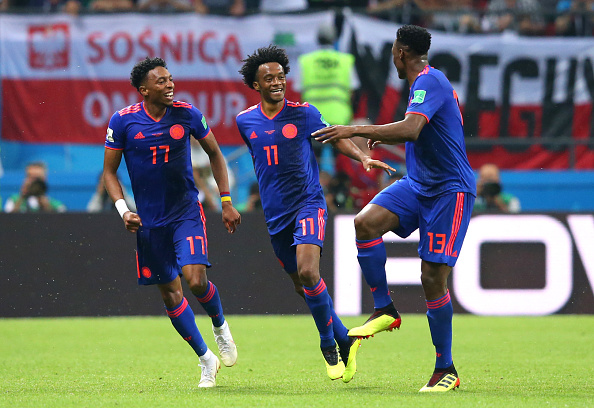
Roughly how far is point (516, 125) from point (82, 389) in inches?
376

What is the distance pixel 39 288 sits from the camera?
39.0ft

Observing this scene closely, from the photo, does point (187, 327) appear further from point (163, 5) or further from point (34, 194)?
point (163, 5)

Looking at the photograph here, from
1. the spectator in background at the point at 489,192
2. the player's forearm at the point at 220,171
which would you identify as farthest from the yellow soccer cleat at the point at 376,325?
the spectator in background at the point at 489,192

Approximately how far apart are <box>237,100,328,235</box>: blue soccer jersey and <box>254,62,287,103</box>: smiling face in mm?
144

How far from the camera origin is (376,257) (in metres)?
6.90

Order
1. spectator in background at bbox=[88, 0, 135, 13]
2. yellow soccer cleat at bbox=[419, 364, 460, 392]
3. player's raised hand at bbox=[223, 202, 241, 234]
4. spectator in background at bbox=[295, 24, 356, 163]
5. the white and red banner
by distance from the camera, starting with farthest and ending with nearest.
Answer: spectator in background at bbox=[88, 0, 135, 13], the white and red banner, spectator in background at bbox=[295, 24, 356, 163], player's raised hand at bbox=[223, 202, 241, 234], yellow soccer cleat at bbox=[419, 364, 460, 392]

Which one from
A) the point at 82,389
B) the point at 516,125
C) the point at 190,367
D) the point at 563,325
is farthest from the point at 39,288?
the point at 516,125

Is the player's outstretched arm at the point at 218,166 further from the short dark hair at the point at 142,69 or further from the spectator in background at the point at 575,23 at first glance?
the spectator in background at the point at 575,23

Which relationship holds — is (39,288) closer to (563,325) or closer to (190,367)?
(190,367)

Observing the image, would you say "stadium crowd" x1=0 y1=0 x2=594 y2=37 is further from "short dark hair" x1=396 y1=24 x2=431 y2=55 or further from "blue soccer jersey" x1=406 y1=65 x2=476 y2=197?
"blue soccer jersey" x1=406 y1=65 x2=476 y2=197

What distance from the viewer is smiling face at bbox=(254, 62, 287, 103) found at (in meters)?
7.20

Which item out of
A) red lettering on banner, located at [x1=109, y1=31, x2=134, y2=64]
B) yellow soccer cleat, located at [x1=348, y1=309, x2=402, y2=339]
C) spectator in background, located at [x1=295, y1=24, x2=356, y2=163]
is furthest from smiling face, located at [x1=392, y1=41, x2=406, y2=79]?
red lettering on banner, located at [x1=109, y1=31, x2=134, y2=64]

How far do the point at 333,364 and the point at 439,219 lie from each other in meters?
1.27

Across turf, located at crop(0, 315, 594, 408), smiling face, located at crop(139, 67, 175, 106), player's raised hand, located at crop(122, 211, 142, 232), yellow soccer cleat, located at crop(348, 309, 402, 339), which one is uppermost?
smiling face, located at crop(139, 67, 175, 106)
